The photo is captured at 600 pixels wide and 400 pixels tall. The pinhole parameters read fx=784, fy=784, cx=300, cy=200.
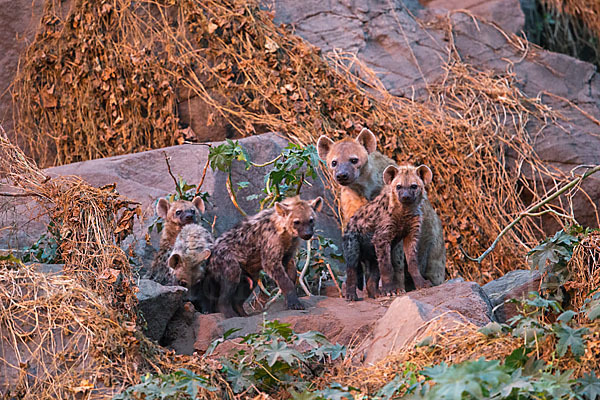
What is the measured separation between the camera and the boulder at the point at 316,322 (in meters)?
5.30

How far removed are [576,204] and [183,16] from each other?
5.10 metres

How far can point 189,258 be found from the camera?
612 centimetres

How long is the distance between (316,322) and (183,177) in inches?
110

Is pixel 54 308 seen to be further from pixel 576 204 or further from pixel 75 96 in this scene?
pixel 576 204

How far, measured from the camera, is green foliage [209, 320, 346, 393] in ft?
14.6

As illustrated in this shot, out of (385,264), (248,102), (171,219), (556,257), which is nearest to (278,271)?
(385,264)

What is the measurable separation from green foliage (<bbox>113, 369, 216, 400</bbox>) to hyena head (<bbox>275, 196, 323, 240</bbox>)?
1.92 metres

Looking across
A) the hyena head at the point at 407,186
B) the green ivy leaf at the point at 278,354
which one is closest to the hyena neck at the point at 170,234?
the hyena head at the point at 407,186

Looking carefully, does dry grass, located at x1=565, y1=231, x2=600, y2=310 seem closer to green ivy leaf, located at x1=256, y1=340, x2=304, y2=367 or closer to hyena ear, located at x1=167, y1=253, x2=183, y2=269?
green ivy leaf, located at x1=256, y1=340, x2=304, y2=367

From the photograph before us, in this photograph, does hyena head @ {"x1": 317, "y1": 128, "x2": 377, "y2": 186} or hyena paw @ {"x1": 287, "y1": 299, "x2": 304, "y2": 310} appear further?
hyena head @ {"x1": 317, "y1": 128, "x2": 377, "y2": 186}

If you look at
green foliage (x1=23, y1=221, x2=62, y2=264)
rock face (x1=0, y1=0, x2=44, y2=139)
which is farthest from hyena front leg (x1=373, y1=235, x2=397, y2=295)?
rock face (x1=0, y1=0, x2=44, y2=139)

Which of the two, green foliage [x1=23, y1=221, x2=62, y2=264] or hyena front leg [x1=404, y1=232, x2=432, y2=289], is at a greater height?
green foliage [x1=23, y1=221, x2=62, y2=264]

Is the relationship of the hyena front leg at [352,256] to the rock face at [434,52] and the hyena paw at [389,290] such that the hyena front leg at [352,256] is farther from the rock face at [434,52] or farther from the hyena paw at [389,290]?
the rock face at [434,52]

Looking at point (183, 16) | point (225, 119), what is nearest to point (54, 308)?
point (225, 119)
